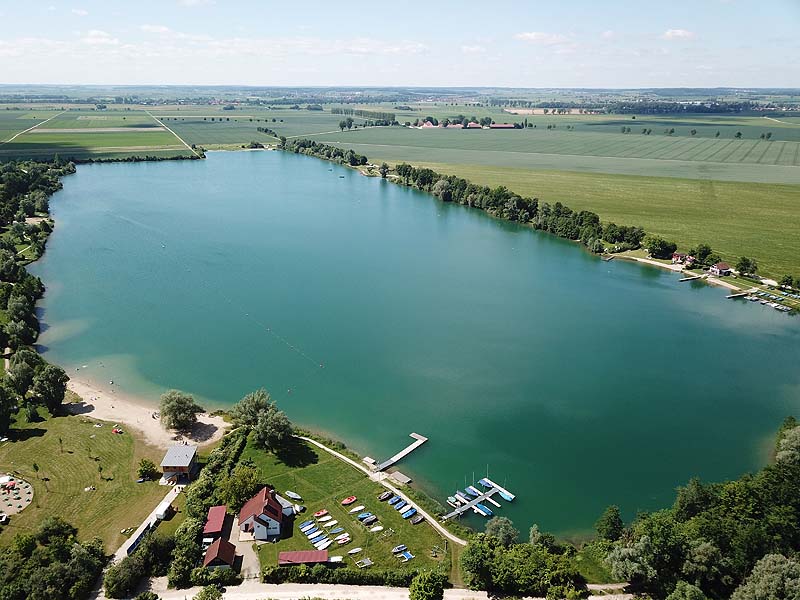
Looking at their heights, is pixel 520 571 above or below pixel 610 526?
below

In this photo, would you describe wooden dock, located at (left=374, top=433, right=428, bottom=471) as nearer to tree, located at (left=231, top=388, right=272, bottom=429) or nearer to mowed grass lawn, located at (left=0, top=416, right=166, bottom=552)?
tree, located at (left=231, top=388, right=272, bottom=429)

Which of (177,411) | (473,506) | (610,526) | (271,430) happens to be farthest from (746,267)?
(177,411)

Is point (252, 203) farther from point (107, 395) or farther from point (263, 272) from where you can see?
point (107, 395)

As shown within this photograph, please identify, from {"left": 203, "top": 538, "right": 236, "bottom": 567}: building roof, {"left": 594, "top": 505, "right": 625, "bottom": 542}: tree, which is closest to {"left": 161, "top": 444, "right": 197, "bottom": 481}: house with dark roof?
{"left": 203, "top": 538, "right": 236, "bottom": 567}: building roof

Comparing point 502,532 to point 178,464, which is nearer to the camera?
point 502,532

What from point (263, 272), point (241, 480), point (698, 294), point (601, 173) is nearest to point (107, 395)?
point (241, 480)

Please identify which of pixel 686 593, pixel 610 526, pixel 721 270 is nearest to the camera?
pixel 686 593

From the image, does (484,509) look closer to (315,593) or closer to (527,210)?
(315,593)

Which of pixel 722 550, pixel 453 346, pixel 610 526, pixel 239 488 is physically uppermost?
pixel 453 346
